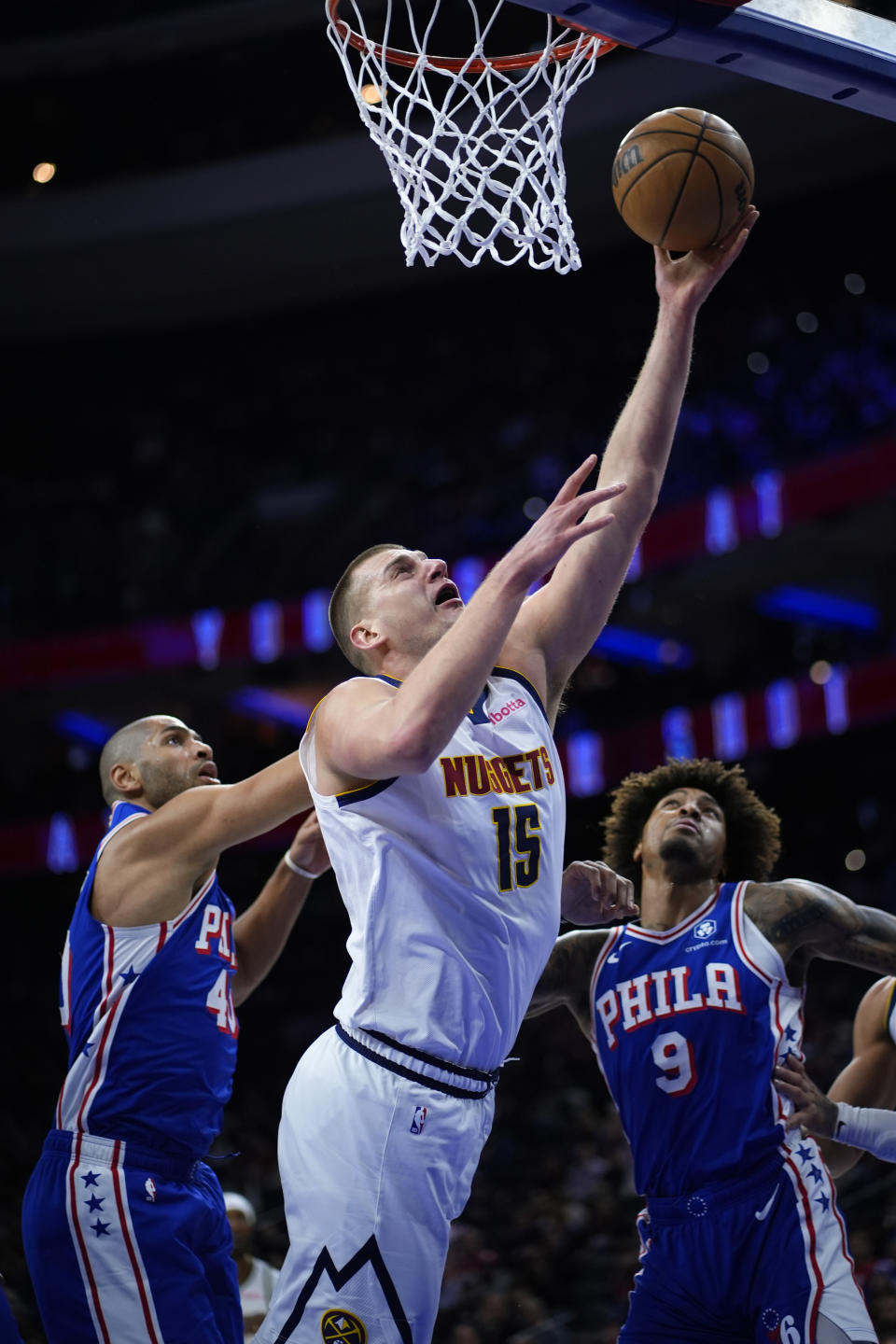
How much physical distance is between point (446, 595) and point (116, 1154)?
1.70 m

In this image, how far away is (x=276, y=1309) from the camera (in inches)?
106

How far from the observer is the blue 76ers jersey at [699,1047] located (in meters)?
3.79

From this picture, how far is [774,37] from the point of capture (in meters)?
3.36

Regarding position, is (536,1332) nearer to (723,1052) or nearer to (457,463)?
(723,1052)

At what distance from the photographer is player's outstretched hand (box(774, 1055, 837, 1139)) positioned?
3.78 m

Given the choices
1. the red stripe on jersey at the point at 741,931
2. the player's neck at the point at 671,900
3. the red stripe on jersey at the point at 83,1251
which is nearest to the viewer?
the red stripe on jersey at the point at 83,1251

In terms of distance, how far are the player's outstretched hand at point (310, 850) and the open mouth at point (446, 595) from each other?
4.40 feet

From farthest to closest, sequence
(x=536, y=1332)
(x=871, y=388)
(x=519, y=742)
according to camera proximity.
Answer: (x=871, y=388) < (x=536, y=1332) < (x=519, y=742)

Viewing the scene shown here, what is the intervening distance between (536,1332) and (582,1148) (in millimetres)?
3594

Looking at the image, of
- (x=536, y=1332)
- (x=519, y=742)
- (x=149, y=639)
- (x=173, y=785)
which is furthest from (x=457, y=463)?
(x=519, y=742)

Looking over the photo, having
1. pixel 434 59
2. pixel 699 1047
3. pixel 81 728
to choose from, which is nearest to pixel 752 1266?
pixel 699 1047

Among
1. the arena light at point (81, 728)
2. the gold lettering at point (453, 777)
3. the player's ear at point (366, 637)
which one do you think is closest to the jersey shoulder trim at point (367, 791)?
the gold lettering at point (453, 777)

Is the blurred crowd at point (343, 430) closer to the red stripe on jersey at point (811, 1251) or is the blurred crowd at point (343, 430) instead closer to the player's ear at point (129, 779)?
the player's ear at point (129, 779)

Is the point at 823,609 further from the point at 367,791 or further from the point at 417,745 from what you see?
the point at 417,745
